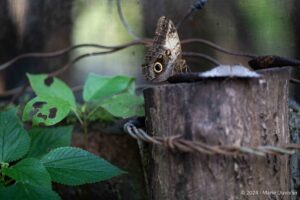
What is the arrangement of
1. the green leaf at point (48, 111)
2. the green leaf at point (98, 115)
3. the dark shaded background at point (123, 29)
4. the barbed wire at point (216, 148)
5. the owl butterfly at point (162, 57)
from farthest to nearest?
the green leaf at point (98, 115)
the dark shaded background at point (123, 29)
the green leaf at point (48, 111)
the owl butterfly at point (162, 57)
the barbed wire at point (216, 148)

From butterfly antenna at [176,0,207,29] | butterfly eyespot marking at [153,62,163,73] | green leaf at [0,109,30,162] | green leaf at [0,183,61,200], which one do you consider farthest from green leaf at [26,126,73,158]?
butterfly antenna at [176,0,207,29]

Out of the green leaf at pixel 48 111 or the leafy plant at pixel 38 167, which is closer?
the leafy plant at pixel 38 167

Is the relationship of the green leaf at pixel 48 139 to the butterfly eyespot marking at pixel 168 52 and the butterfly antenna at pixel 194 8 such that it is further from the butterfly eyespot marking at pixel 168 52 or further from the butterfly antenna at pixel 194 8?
the butterfly antenna at pixel 194 8

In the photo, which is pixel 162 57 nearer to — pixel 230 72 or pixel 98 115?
pixel 230 72

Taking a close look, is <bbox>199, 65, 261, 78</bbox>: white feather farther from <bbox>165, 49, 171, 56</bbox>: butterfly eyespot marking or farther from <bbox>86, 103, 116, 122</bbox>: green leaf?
<bbox>86, 103, 116, 122</bbox>: green leaf

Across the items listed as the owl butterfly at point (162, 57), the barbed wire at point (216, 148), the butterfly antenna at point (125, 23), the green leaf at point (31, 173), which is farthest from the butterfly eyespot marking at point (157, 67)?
the butterfly antenna at point (125, 23)

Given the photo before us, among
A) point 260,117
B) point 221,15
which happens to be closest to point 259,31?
point 221,15

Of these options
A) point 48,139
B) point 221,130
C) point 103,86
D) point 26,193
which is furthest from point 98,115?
point 221,130

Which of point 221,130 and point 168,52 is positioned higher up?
point 168,52
